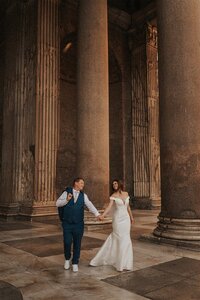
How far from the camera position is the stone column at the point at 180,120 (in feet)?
23.8

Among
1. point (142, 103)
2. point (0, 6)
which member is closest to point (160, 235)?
point (142, 103)

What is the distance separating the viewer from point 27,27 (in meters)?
15.2

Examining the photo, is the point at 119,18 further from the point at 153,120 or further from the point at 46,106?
the point at 46,106

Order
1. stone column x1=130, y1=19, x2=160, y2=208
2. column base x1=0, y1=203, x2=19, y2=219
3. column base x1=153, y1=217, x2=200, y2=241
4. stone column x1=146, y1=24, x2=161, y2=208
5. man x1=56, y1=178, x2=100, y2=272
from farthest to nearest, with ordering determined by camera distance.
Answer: stone column x1=130, y1=19, x2=160, y2=208, stone column x1=146, y1=24, x2=161, y2=208, column base x1=0, y1=203, x2=19, y2=219, column base x1=153, y1=217, x2=200, y2=241, man x1=56, y1=178, x2=100, y2=272

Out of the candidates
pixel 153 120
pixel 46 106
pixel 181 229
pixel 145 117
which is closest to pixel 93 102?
pixel 46 106

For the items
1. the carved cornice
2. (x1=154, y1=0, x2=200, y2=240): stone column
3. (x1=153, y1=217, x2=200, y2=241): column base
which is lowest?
(x1=153, y1=217, x2=200, y2=241): column base

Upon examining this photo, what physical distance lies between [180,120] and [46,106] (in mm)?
7769

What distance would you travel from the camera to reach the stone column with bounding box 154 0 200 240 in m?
7.26

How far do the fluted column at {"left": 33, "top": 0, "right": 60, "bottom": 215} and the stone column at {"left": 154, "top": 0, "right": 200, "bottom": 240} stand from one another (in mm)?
6851

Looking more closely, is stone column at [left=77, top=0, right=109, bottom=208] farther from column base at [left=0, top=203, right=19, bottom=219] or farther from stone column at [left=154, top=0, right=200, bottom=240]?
column base at [left=0, top=203, right=19, bottom=219]

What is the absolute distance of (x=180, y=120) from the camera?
7480 mm

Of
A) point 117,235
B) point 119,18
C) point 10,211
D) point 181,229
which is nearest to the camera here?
point 117,235

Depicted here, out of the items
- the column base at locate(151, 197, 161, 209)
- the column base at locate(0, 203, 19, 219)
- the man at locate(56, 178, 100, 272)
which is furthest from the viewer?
the column base at locate(151, 197, 161, 209)

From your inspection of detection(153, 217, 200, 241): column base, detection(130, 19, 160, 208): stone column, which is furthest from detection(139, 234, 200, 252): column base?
detection(130, 19, 160, 208): stone column
